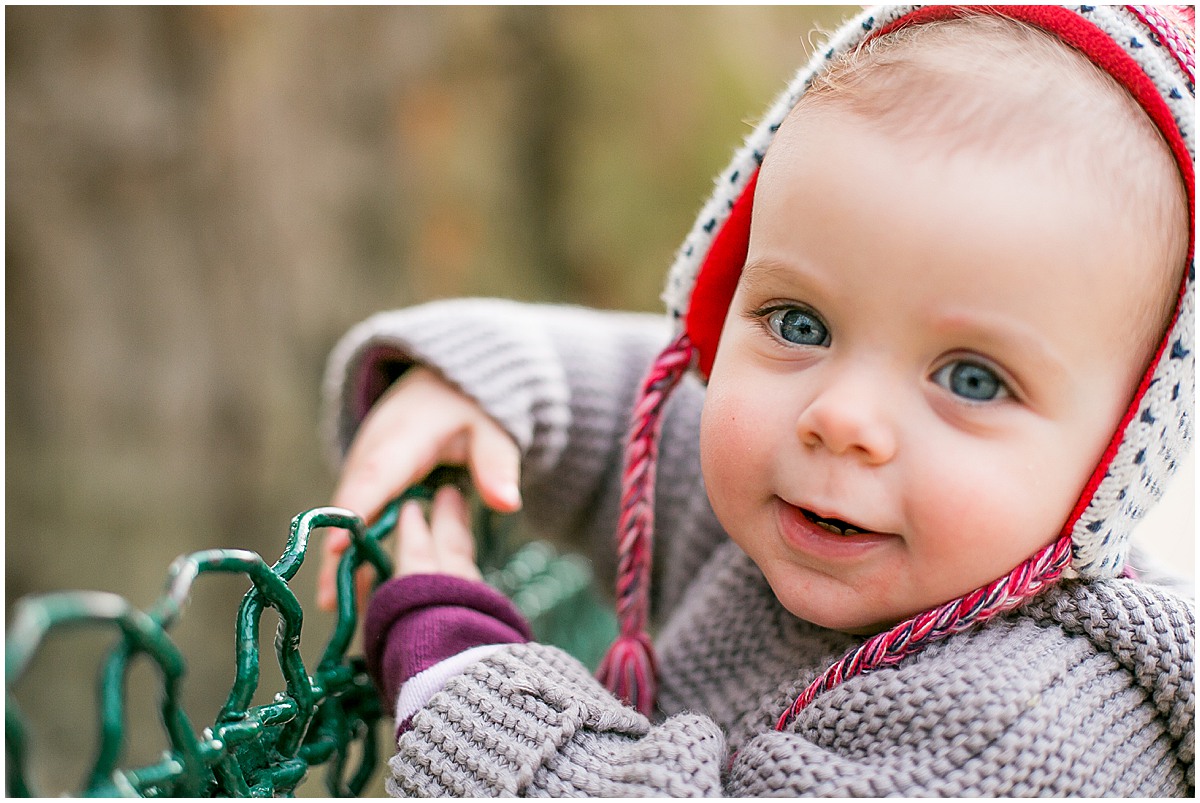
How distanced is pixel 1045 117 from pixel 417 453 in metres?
0.54

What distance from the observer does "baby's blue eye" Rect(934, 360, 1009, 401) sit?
63 centimetres

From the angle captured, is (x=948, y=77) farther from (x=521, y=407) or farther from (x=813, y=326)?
(x=521, y=407)

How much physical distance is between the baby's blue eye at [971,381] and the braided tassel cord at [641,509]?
0.28 m

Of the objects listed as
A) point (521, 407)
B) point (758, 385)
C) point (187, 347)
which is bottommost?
point (187, 347)

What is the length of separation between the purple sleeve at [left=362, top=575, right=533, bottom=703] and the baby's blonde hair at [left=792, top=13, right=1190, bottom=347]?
43 cm

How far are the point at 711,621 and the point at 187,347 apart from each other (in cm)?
177

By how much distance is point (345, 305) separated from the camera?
94.6 inches

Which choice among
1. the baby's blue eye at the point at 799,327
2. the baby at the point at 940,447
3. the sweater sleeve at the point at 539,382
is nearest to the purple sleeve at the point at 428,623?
the baby at the point at 940,447

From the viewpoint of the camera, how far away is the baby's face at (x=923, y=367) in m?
0.61

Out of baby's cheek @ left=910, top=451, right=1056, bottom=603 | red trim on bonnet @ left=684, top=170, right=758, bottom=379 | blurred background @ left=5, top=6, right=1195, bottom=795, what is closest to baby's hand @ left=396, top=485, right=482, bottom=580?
red trim on bonnet @ left=684, top=170, right=758, bottom=379

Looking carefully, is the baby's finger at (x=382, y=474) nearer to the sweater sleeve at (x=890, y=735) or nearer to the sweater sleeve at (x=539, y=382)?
the sweater sleeve at (x=539, y=382)

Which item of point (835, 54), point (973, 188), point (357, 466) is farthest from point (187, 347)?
point (973, 188)

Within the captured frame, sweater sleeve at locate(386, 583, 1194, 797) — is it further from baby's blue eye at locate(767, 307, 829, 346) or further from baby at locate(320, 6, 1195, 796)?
baby's blue eye at locate(767, 307, 829, 346)

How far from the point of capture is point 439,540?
35.2 inches
